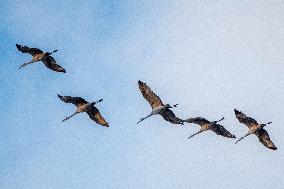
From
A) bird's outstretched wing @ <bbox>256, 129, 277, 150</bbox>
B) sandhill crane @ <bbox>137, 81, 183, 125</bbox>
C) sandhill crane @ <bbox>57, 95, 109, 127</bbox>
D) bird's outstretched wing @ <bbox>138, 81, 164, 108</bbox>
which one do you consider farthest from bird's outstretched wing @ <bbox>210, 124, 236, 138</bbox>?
sandhill crane @ <bbox>57, 95, 109, 127</bbox>

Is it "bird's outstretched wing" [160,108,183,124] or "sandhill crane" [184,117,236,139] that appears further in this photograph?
"sandhill crane" [184,117,236,139]

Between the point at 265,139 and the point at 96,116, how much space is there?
1661 centimetres

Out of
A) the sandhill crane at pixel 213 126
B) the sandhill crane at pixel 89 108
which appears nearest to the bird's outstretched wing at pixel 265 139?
the sandhill crane at pixel 213 126

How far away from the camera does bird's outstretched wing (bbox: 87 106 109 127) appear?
76062 millimetres

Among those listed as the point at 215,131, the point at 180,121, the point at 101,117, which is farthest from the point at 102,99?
the point at 215,131

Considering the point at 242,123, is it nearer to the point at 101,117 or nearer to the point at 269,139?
the point at 269,139

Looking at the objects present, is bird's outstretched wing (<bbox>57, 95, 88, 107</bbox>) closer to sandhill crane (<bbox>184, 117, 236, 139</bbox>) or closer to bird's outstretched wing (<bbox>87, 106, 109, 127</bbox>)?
bird's outstretched wing (<bbox>87, 106, 109, 127</bbox>)

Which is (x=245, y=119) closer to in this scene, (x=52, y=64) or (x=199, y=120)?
(x=199, y=120)

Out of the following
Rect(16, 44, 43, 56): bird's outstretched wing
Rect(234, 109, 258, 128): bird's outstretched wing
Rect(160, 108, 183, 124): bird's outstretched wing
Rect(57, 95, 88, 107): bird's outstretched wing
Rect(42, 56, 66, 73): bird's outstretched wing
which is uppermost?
Rect(16, 44, 43, 56): bird's outstretched wing

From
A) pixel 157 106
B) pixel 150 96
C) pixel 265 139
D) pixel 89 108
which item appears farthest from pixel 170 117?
pixel 265 139

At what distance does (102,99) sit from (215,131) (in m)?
12.6

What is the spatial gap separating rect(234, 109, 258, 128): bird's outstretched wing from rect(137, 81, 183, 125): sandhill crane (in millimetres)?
5509

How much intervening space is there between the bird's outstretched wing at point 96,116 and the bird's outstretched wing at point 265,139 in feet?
49.4

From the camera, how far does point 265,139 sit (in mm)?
78625
